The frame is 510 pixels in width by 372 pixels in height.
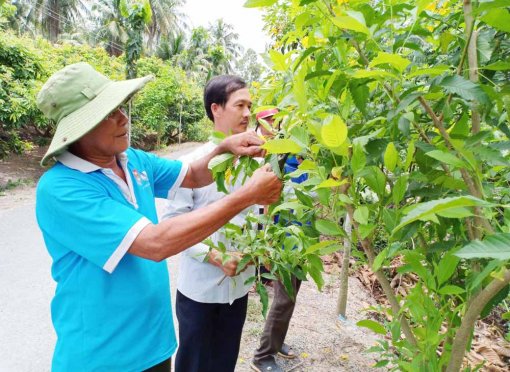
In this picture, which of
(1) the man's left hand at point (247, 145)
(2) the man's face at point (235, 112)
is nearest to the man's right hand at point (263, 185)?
(1) the man's left hand at point (247, 145)

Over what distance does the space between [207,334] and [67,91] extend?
4.06 feet

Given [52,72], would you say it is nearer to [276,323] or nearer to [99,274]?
[276,323]

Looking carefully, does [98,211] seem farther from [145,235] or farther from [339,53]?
[339,53]

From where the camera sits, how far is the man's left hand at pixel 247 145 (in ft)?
4.22

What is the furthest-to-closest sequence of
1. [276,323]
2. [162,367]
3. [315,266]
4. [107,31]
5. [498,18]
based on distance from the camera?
[107,31], [276,323], [162,367], [315,266], [498,18]

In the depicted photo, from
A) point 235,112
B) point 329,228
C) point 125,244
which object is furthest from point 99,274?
point 235,112

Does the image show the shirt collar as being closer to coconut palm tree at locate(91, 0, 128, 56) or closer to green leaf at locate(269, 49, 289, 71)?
green leaf at locate(269, 49, 289, 71)

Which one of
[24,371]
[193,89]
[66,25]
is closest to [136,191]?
[24,371]

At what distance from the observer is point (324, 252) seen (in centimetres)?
98

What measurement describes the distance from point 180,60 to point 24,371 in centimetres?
2594

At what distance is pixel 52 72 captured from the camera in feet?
29.5

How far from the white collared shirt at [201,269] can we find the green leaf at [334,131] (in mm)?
1092

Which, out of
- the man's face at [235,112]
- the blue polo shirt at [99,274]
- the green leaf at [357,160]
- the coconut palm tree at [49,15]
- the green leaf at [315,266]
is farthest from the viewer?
the coconut palm tree at [49,15]

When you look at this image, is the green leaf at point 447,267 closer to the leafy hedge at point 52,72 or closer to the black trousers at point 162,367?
the black trousers at point 162,367
